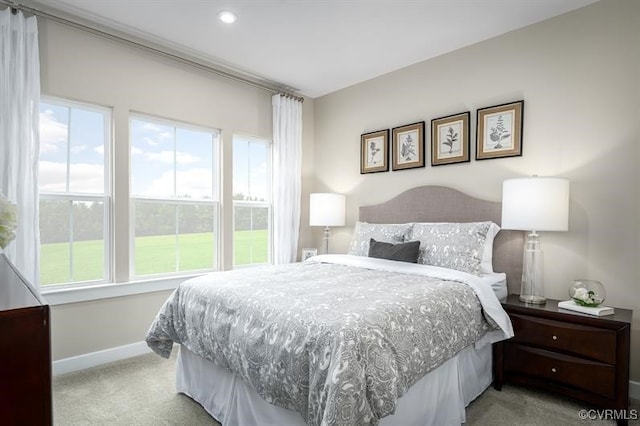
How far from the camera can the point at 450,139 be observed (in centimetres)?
339

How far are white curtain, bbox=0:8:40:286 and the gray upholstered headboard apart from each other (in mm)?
3003

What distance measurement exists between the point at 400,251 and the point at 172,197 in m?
2.26

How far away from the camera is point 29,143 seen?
255 centimetres

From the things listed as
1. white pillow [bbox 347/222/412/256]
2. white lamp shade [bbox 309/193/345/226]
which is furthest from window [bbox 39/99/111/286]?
white pillow [bbox 347/222/412/256]

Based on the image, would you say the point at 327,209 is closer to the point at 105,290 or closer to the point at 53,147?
the point at 105,290

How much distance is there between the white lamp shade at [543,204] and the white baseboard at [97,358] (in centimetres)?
329

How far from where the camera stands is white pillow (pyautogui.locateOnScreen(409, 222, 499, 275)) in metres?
2.69

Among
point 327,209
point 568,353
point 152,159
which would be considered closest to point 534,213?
point 568,353

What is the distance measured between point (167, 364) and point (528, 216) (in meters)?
3.01

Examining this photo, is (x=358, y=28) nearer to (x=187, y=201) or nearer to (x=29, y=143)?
(x=187, y=201)

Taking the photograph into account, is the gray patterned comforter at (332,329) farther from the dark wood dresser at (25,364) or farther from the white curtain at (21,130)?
the white curtain at (21,130)

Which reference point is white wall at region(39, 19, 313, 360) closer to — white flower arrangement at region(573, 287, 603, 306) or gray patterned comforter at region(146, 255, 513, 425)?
gray patterned comforter at region(146, 255, 513, 425)

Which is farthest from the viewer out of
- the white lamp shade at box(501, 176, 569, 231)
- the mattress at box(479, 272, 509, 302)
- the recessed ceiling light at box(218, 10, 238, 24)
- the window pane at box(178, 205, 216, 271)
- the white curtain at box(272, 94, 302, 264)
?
the white curtain at box(272, 94, 302, 264)

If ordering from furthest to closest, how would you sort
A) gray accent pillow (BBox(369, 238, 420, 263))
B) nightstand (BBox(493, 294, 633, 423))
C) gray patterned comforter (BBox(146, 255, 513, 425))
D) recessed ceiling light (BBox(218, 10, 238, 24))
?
gray accent pillow (BBox(369, 238, 420, 263)), recessed ceiling light (BBox(218, 10, 238, 24)), nightstand (BBox(493, 294, 633, 423)), gray patterned comforter (BBox(146, 255, 513, 425))
